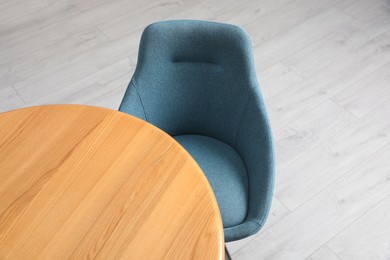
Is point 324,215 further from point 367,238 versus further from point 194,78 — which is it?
point 194,78

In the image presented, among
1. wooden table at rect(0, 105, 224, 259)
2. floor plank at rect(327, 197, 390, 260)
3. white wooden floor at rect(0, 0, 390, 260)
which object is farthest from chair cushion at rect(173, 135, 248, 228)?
floor plank at rect(327, 197, 390, 260)

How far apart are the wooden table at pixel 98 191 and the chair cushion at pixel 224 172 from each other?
A: 1.00 feet

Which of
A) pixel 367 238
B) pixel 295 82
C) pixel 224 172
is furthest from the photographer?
pixel 295 82

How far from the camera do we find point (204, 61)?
176 centimetres

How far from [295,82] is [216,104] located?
1.00m

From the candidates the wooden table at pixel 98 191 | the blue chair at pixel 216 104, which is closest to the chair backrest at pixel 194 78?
the blue chair at pixel 216 104

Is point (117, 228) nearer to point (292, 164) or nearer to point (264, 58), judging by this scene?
point (292, 164)

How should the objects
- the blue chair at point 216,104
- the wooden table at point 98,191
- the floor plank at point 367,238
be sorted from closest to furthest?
the wooden table at point 98,191
the blue chair at point 216,104
the floor plank at point 367,238

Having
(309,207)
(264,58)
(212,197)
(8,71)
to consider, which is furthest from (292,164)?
(8,71)

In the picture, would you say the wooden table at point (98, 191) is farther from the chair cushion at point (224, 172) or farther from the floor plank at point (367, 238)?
the floor plank at point (367, 238)

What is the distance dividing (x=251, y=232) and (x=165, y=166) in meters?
0.39

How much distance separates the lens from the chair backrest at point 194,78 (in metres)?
1.69

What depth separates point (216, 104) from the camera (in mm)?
1811

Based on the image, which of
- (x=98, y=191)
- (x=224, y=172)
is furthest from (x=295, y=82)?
(x=98, y=191)
